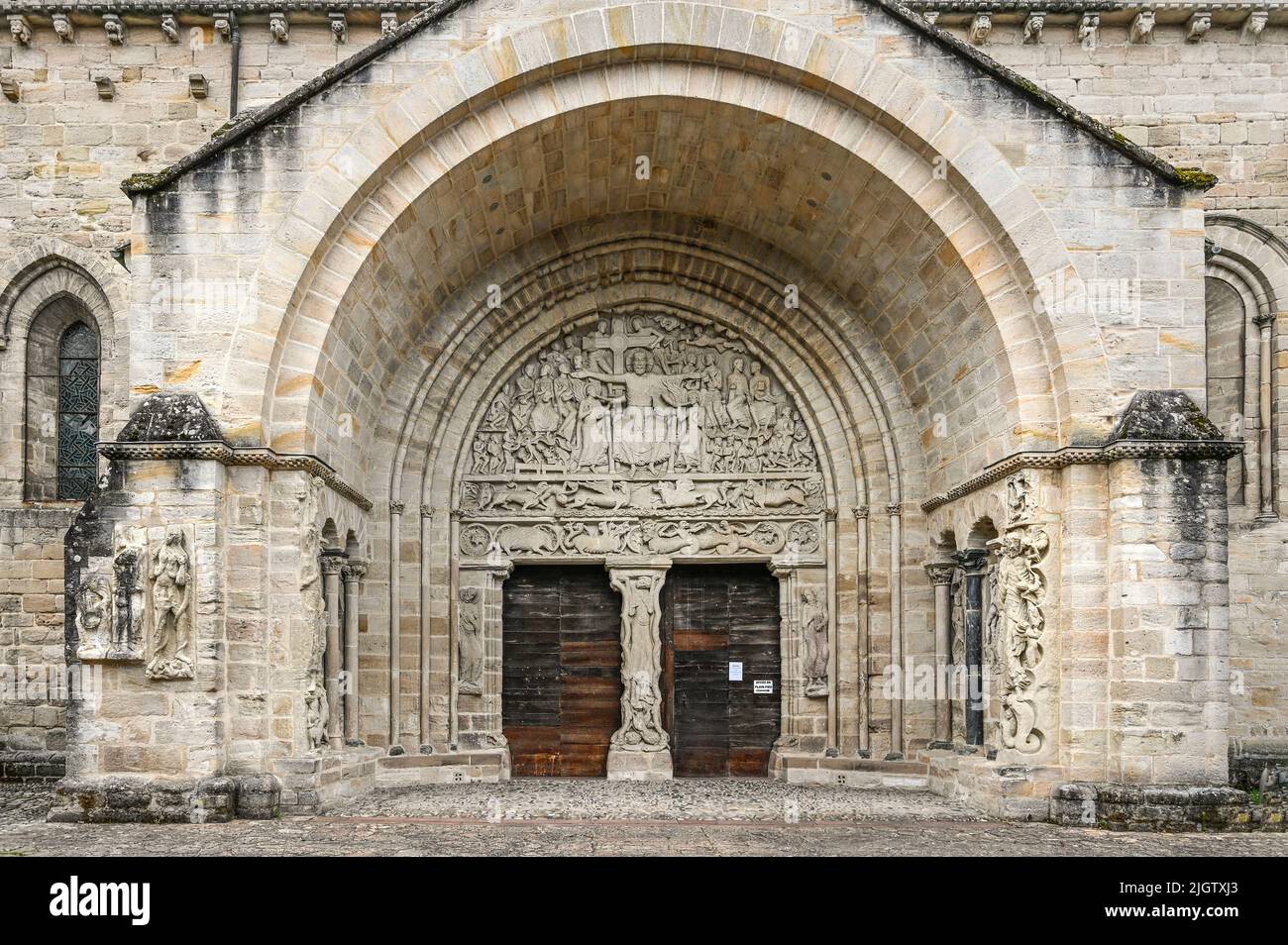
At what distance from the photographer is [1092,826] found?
9.09 m

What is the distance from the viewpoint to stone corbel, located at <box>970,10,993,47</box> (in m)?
12.1

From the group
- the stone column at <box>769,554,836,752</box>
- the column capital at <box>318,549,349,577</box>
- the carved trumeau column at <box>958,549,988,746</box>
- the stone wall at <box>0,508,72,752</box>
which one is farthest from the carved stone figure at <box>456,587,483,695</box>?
the carved trumeau column at <box>958,549,988,746</box>

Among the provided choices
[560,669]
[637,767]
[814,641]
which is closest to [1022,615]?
[814,641]

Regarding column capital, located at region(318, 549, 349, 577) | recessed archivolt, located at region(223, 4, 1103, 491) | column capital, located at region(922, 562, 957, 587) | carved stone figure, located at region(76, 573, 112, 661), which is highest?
recessed archivolt, located at region(223, 4, 1103, 491)

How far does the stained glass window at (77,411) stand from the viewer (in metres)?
12.8

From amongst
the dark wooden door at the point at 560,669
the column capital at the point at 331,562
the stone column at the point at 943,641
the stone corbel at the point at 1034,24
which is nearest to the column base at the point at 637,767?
the dark wooden door at the point at 560,669

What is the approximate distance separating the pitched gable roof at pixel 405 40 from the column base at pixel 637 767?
655cm

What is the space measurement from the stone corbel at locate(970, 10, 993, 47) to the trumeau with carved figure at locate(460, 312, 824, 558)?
3.78 metres

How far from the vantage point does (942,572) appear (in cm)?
1146

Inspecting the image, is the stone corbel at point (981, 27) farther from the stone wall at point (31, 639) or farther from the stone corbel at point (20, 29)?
the stone wall at point (31, 639)

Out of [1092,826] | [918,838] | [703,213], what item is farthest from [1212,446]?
[703,213]

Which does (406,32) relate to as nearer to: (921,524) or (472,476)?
(472,476)

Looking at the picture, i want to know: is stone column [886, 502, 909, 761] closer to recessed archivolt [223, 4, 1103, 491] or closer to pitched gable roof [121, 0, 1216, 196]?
recessed archivolt [223, 4, 1103, 491]

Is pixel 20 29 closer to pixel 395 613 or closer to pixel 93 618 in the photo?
pixel 93 618
